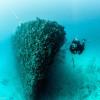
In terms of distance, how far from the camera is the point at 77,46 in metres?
3.30

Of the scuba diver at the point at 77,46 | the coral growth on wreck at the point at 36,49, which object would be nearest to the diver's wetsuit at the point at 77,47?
the scuba diver at the point at 77,46

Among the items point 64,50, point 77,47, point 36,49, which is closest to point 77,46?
Answer: point 77,47

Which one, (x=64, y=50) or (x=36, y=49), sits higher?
(x=64, y=50)

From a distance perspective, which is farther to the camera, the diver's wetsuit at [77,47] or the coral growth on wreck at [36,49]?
the diver's wetsuit at [77,47]

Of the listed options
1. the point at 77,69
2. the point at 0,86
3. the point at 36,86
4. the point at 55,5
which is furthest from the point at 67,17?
the point at 0,86

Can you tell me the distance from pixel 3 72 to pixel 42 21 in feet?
3.32

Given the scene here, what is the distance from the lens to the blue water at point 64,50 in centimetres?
326

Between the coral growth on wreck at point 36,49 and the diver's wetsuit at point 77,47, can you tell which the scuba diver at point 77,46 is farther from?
the coral growth on wreck at point 36,49

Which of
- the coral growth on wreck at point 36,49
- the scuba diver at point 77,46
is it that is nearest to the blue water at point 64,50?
the scuba diver at point 77,46

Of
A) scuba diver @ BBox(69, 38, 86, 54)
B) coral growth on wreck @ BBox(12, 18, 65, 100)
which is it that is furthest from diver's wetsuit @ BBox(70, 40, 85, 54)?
coral growth on wreck @ BBox(12, 18, 65, 100)

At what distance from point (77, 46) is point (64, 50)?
0.69ft

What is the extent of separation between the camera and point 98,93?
3.25m

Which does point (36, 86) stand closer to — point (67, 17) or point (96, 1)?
point (67, 17)

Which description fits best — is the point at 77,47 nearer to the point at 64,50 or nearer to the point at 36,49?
the point at 64,50
